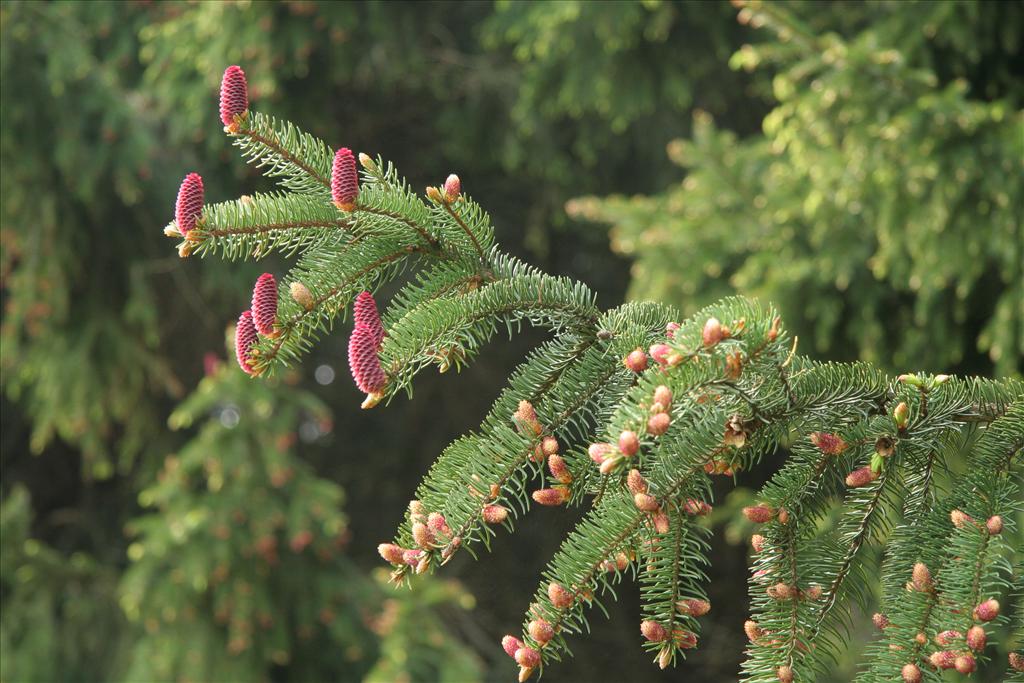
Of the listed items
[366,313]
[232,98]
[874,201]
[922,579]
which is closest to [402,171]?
[874,201]

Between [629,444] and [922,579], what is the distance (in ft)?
1.37

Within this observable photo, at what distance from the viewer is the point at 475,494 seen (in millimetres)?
1159

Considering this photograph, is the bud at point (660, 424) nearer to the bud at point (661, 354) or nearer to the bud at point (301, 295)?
the bud at point (661, 354)

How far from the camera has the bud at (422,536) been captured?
1.09 meters

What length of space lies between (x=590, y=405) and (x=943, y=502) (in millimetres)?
421

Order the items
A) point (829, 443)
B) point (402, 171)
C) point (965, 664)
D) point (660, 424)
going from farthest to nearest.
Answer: point (402, 171) < point (829, 443) < point (965, 664) < point (660, 424)

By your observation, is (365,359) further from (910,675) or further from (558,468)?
(910,675)

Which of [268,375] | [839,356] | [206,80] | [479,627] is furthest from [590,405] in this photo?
[479,627]

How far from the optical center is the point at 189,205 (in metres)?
1.13

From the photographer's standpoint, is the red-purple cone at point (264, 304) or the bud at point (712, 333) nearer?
the bud at point (712, 333)

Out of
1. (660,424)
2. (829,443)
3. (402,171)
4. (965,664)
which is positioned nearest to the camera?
(660,424)

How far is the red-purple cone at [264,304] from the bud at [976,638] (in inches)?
31.7

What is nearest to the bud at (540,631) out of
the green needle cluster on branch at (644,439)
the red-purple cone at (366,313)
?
the green needle cluster on branch at (644,439)

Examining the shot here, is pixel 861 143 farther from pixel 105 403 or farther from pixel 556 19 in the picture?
pixel 105 403
